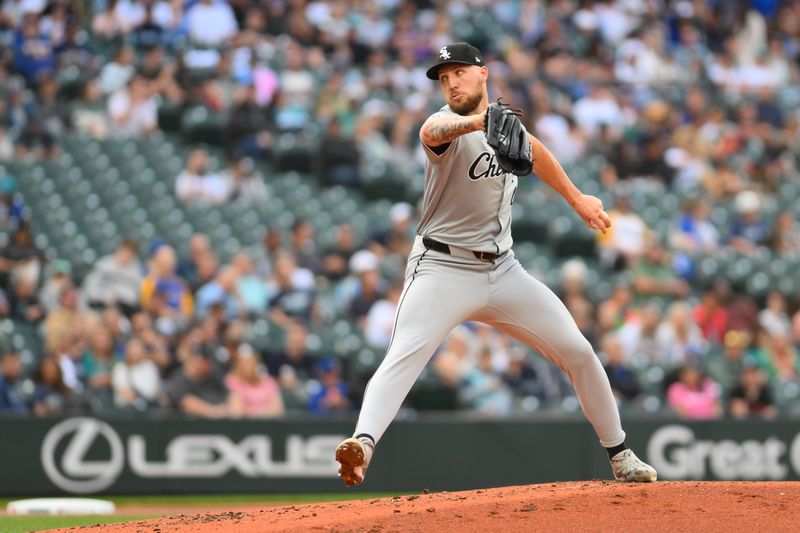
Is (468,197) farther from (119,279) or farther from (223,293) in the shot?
(119,279)

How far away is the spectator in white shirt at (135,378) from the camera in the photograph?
10.2m

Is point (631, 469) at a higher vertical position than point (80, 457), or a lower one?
higher

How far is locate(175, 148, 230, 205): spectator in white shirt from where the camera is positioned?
13.3 meters

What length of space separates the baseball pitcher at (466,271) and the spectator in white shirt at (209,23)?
10.4 meters

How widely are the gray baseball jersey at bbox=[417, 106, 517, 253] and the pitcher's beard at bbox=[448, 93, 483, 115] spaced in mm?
35

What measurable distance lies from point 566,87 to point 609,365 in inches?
231

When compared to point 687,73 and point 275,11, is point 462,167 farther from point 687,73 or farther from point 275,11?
point 687,73

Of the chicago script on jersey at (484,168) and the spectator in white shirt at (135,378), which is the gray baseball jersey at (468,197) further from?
the spectator in white shirt at (135,378)

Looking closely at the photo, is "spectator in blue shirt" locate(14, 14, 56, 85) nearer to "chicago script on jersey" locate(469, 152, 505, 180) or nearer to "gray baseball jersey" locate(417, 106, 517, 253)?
"gray baseball jersey" locate(417, 106, 517, 253)

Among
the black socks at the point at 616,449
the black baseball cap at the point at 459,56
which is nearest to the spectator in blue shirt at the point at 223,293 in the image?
the black socks at the point at 616,449

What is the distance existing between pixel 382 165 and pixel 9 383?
540cm

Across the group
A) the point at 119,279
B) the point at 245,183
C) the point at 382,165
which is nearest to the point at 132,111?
the point at 245,183

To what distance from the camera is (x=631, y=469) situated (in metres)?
5.70

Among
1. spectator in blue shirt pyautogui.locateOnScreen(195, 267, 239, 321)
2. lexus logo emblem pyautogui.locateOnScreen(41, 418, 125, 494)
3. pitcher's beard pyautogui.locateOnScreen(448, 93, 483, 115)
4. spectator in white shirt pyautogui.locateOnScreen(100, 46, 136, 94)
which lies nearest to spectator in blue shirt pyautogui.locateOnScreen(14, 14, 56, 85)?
spectator in white shirt pyautogui.locateOnScreen(100, 46, 136, 94)
